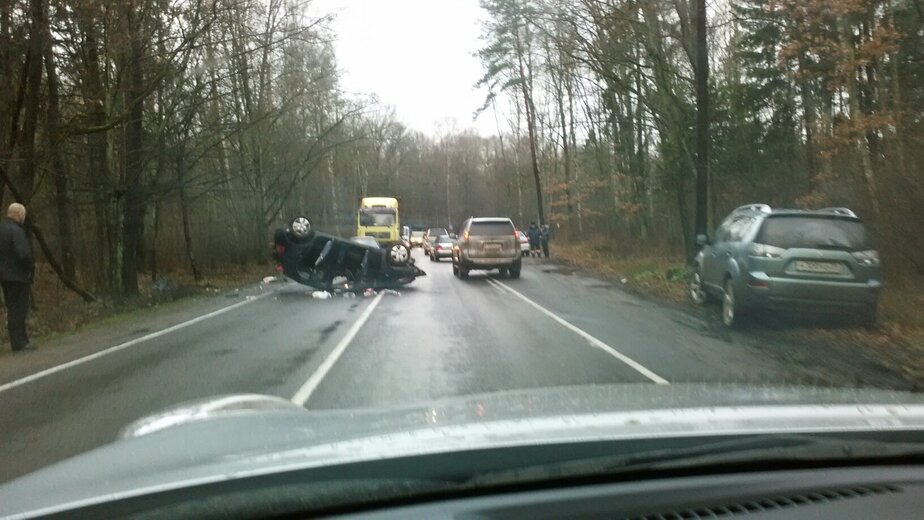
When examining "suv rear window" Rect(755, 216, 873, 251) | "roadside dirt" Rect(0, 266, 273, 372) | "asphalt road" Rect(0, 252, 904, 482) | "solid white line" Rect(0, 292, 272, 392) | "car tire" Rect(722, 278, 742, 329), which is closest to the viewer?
"asphalt road" Rect(0, 252, 904, 482)

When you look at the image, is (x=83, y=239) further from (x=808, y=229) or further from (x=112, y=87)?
(x=808, y=229)

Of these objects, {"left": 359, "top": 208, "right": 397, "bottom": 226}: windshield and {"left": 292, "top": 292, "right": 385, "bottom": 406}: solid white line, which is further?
{"left": 359, "top": 208, "right": 397, "bottom": 226}: windshield

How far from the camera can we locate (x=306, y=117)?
37281 millimetres

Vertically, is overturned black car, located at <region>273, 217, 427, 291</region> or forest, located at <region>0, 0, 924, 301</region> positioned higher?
forest, located at <region>0, 0, 924, 301</region>

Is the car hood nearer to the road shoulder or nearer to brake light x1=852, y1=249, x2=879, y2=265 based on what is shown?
the road shoulder

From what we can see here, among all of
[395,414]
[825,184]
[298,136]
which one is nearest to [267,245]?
[298,136]

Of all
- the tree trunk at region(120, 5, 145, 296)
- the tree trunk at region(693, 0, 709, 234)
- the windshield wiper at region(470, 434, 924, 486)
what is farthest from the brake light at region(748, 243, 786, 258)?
the tree trunk at region(120, 5, 145, 296)

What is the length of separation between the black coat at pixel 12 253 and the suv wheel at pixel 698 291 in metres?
11.9

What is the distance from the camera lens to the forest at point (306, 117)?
18.5 meters

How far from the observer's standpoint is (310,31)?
23000 mm

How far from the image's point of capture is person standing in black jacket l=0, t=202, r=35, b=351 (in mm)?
12250

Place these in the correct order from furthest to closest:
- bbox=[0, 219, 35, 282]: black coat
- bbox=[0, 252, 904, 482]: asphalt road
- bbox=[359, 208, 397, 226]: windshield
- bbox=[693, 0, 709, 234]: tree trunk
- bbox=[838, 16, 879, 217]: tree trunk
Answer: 1. bbox=[359, 208, 397, 226]: windshield
2. bbox=[693, 0, 709, 234]: tree trunk
3. bbox=[838, 16, 879, 217]: tree trunk
4. bbox=[0, 219, 35, 282]: black coat
5. bbox=[0, 252, 904, 482]: asphalt road

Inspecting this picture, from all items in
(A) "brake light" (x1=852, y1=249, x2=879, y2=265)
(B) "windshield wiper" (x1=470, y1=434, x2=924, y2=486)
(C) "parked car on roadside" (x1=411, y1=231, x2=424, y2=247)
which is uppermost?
(B) "windshield wiper" (x1=470, y1=434, x2=924, y2=486)

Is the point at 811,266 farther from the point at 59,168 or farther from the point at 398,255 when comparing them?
the point at 59,168
